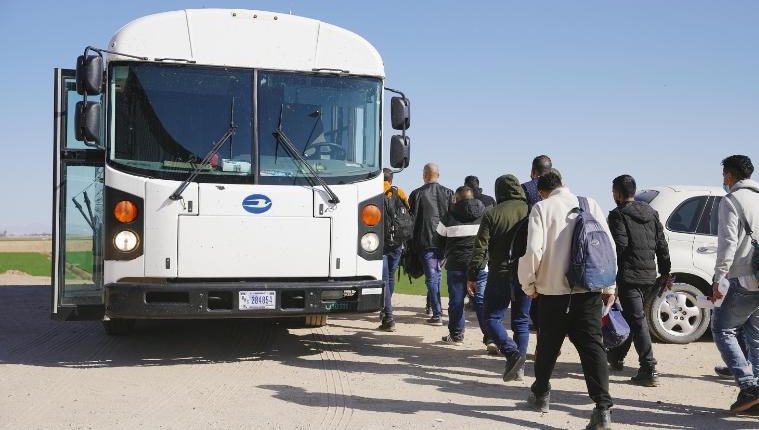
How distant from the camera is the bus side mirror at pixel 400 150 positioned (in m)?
9.90

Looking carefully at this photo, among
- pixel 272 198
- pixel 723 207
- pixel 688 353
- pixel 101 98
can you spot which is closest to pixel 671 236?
pixel 688 353

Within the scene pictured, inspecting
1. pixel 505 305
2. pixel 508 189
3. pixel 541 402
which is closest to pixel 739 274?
pixel 541 402

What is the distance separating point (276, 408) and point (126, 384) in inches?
70.8

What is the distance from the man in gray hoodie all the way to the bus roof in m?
3.93

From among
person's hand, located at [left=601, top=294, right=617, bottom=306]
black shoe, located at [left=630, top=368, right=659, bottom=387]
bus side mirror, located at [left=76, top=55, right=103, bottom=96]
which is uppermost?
bus side mirror, located at [left=76, top=55, right=103, bottom=96]

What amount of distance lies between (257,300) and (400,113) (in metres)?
2.53

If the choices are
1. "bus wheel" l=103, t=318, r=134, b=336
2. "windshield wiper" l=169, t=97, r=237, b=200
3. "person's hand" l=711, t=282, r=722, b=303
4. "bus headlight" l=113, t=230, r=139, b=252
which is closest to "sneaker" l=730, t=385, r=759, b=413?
"person's hand" l=711, t=282, r=722, b=303

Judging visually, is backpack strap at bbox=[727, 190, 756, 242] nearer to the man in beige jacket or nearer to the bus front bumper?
the man in beige jacket

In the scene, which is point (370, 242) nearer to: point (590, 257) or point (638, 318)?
point (638, 318)

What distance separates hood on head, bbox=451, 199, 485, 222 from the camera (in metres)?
10.8

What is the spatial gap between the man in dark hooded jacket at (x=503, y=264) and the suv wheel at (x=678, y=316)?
275 centimetres

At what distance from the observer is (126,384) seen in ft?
27.2

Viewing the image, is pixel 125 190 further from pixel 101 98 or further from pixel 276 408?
pixel 276 408

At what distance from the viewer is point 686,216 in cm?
1125
